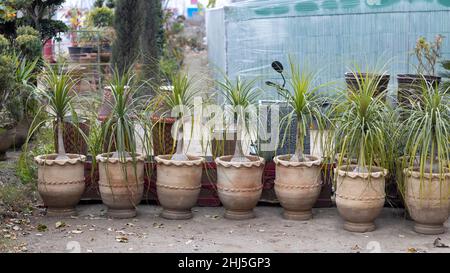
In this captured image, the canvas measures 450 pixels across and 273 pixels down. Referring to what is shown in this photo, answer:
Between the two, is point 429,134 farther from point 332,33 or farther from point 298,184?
point 332,33

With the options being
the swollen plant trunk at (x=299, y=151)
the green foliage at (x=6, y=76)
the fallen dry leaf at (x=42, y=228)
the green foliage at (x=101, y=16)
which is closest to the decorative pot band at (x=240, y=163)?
the swollen plant trunk at (x=299, y=151)

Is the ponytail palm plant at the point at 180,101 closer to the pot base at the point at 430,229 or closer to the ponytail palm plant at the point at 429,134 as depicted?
the ponytail palm plant at the point at 429,134

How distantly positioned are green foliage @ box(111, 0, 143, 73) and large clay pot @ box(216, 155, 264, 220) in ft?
21.2

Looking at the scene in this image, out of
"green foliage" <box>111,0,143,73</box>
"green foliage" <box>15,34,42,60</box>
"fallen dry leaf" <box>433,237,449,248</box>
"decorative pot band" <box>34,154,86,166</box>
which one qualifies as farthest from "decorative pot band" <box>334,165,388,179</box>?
"green foliage" <box>111,0,143,73</box>

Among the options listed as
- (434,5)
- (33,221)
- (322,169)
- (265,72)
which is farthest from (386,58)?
(33,221)

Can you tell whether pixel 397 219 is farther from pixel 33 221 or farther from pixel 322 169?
pixel 33 221

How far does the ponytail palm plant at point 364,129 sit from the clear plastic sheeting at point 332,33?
363 cm

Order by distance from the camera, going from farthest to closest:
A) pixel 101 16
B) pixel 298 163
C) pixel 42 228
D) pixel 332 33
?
pixel 101 16 < pixel 332 33 < pixel 298 163 < pixel 42 228

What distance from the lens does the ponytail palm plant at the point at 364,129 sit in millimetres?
5098

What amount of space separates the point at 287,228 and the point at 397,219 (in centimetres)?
90

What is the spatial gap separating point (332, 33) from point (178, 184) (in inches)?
188

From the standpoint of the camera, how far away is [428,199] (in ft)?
16.7

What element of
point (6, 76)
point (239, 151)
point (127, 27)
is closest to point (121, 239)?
point (239, 151)

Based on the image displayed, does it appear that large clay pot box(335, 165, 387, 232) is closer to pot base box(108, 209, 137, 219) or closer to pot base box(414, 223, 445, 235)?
pot base box(414, 223, 445, 235)
